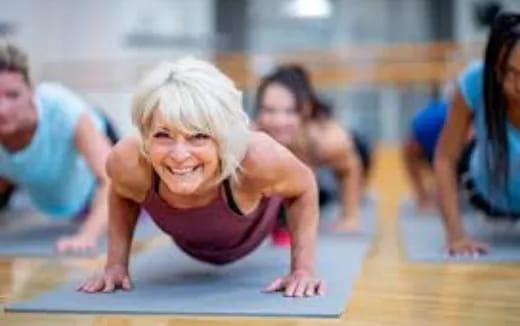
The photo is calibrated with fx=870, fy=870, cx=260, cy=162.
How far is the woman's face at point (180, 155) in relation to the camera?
56.6 inches

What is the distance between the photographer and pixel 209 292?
1.61 metres

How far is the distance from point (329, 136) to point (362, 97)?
5911mm

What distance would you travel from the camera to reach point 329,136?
2.83 meters

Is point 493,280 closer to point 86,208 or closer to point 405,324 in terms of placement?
point 405,324

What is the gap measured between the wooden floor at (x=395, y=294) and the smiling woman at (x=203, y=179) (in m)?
0.15

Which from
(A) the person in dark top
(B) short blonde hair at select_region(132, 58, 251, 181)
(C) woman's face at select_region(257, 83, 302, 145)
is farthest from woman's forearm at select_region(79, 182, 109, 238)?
(A) the person in dark top

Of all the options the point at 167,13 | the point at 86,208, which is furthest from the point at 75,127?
the point at 167,13

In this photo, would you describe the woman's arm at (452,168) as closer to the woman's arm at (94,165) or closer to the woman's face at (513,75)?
the woman's face at (513,75)

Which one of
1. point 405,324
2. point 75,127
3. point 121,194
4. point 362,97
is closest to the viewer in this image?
point 405,324

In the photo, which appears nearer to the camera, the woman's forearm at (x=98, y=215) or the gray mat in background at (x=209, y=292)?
the gray mat in background at (x=209, y=292)

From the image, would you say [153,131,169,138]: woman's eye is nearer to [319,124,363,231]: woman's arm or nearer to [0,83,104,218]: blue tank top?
[0,83,104,218]: blue tank top

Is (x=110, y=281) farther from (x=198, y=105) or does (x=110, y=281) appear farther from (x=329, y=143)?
(x=329, y=143)

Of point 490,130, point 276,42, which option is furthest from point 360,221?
point 276,42

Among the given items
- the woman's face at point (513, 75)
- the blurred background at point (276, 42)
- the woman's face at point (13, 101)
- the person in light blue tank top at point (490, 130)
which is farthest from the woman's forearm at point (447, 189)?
the blurred background at point (276, 42)
